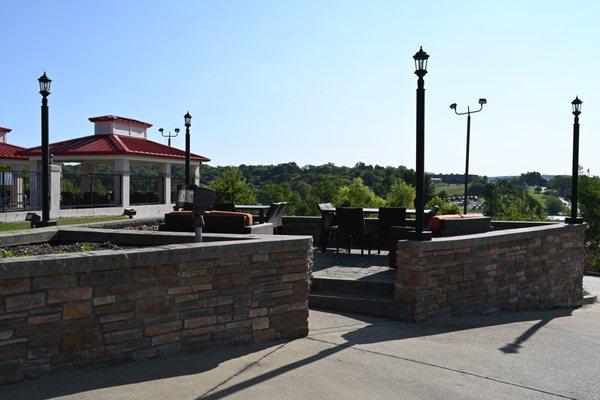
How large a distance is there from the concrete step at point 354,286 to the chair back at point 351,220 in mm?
2436

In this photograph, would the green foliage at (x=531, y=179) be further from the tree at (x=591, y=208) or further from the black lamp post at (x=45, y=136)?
the black lamp post at (x=45, y=136)

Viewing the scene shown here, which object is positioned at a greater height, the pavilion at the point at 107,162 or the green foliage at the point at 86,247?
the pavilion at the point at 107,162

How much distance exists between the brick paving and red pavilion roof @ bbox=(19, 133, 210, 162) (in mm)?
14872

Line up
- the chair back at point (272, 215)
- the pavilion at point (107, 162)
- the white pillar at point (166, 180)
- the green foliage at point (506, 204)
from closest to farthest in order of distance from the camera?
the chair back at point (272, 215) → the pavilion at point (107, 162) → the white pillar at point (166, 180) → the green foliage at point (506, 204)

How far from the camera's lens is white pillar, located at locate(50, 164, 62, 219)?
18.3 meters

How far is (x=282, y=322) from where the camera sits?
5.44m

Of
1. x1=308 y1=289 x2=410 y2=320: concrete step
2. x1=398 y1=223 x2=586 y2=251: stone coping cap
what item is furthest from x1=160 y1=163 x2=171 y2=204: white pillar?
x1=398 y1=223 x2=586 y2=251: stone coping cap

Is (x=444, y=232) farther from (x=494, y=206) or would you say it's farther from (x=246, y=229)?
(x=494, y=206)

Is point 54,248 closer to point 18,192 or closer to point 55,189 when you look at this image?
point 55,189

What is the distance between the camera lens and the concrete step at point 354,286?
23.8 ft

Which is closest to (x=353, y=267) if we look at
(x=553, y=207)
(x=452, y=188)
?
(x=553, y=207)

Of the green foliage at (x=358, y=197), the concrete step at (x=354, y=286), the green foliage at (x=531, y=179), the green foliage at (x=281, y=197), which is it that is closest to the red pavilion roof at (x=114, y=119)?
the concrete step at (x=354, y=286)

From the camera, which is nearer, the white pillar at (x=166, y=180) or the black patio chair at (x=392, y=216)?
the black patio chair at (x=392, y=216)

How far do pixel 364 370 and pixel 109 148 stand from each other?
20578 millimetres
